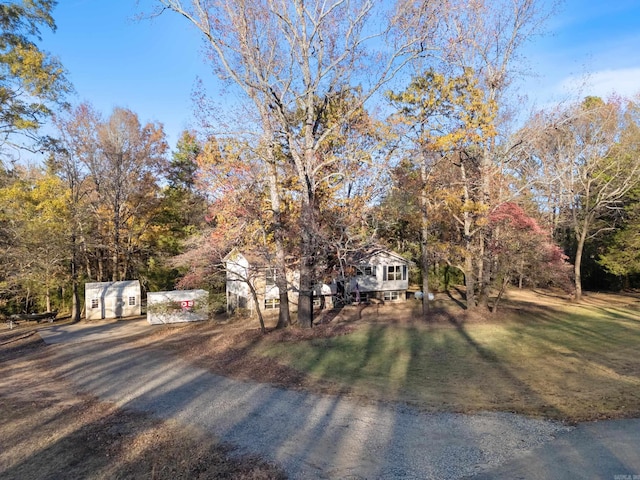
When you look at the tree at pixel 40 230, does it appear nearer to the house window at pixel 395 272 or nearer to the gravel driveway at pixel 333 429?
the gravel driveway at pixel 333 429

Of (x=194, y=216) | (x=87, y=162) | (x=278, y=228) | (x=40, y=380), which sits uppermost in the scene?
(x=87, y=162)

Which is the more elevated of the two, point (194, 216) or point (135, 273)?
point (194, 216)

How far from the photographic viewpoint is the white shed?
79.6ft

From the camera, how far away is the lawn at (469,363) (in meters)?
8.38

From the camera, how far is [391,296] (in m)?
30.5

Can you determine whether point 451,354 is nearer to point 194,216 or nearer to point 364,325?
point 364,325

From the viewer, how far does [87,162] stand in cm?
2758

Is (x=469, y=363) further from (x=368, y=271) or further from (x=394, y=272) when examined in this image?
(x=394, y=272)

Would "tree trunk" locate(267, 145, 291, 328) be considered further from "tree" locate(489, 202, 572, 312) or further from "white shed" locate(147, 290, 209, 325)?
"tree" locate(489, 202, 572, 312)

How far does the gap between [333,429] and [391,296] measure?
949 inches

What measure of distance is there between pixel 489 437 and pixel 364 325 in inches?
507

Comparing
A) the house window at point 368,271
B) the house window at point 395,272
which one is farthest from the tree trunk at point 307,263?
the house window at point 395,272

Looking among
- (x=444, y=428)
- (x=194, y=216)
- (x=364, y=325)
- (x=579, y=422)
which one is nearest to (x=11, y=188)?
(x=194, y=216)

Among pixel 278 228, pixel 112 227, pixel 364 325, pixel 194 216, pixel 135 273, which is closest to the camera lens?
pixel 278 228
